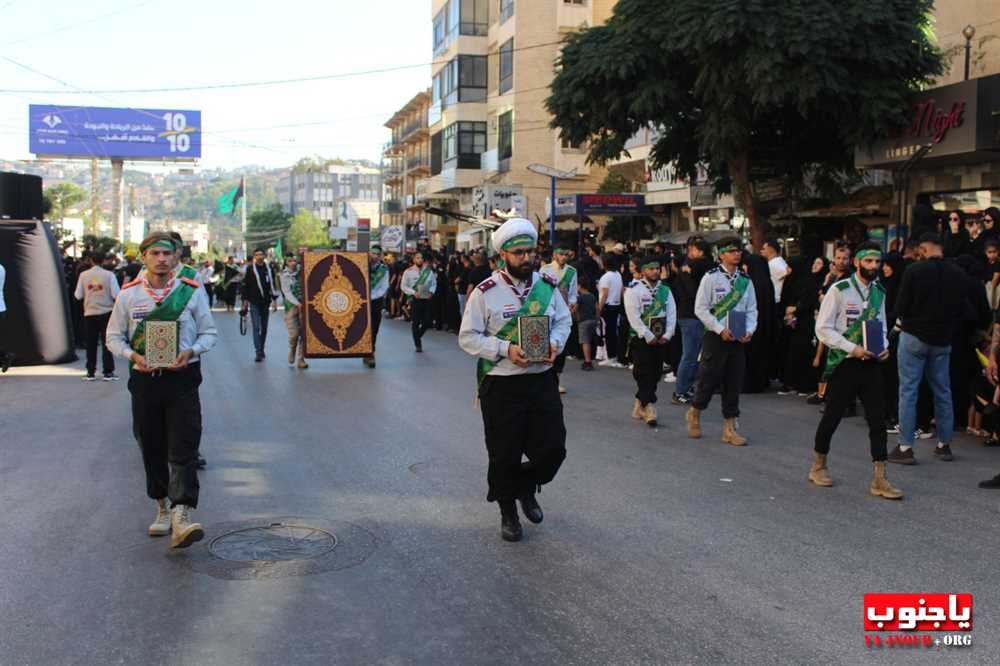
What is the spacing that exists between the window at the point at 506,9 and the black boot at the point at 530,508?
1529 inches

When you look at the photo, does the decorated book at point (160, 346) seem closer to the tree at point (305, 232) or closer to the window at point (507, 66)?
the window at point (507, 66)

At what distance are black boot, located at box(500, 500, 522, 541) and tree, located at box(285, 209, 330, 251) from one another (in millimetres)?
118080

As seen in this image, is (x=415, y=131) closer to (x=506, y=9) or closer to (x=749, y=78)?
(x=506, y=9)

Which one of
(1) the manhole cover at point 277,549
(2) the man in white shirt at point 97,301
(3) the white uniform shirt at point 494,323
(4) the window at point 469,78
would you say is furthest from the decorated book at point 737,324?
(4) the window at point 469,78

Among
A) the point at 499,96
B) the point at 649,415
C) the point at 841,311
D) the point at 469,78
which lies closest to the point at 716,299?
the point at 649,415

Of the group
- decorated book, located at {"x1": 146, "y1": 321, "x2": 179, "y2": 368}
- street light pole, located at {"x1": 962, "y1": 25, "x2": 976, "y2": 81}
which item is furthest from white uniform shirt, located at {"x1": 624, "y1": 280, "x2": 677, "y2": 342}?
street light pole, located at {"x1": 962, "y1": 25, "x2": 976, "y2": 81}

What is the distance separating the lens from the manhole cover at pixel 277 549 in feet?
18.5

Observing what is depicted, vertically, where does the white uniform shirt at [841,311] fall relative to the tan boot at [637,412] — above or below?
above

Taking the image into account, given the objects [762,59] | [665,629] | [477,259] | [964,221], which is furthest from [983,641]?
[477,259]

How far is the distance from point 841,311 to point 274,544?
4421 mm

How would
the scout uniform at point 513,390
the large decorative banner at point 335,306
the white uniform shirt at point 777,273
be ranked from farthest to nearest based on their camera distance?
the large decorative banner at point 335,306 → the white uniform shirt at point 777,273 → the scout uniform at point 513,390

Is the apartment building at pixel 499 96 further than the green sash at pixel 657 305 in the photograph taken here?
Yes

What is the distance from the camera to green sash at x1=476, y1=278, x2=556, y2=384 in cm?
633

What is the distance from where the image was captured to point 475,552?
5961mm
